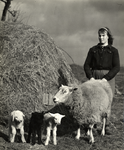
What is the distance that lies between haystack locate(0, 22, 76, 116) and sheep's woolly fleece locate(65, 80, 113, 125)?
86cm

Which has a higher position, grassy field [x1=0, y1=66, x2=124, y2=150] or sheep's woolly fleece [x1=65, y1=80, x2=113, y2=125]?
sheep's woolly fleece [x1=65, y1=80, x2=113, y2=125]

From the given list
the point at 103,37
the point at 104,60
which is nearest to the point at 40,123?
the point at 104,60

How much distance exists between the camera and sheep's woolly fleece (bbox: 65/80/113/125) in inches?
201

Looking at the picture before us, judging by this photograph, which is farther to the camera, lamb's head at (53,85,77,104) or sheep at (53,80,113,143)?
sheep at (53,80,113,143)

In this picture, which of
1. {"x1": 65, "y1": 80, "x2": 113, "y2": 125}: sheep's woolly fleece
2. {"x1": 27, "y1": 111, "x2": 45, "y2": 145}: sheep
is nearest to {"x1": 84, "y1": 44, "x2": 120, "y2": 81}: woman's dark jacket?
{"x1": 65, "y1": 80, "x2": 113, "y2": 125}: sheep's woolly fleece

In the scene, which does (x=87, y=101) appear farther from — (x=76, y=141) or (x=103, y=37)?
(x=103, y=37)

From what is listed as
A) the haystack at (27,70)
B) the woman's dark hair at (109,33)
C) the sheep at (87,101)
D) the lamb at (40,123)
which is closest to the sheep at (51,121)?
the lamb at (40,123)

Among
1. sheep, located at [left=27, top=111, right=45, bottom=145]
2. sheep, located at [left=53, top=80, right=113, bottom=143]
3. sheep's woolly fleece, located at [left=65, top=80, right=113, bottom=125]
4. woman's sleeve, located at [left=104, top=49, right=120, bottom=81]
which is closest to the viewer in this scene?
sheep, located at [left=27, top=111, right=45, bottom=145]

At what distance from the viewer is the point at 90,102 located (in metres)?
5.32

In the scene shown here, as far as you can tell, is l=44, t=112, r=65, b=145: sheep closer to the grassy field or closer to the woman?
the grassy field

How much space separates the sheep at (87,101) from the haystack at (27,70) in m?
A: 0.86

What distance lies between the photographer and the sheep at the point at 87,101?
4922 mm

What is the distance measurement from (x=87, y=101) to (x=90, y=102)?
0.07 m

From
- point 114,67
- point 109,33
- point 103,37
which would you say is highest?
point 109,33
